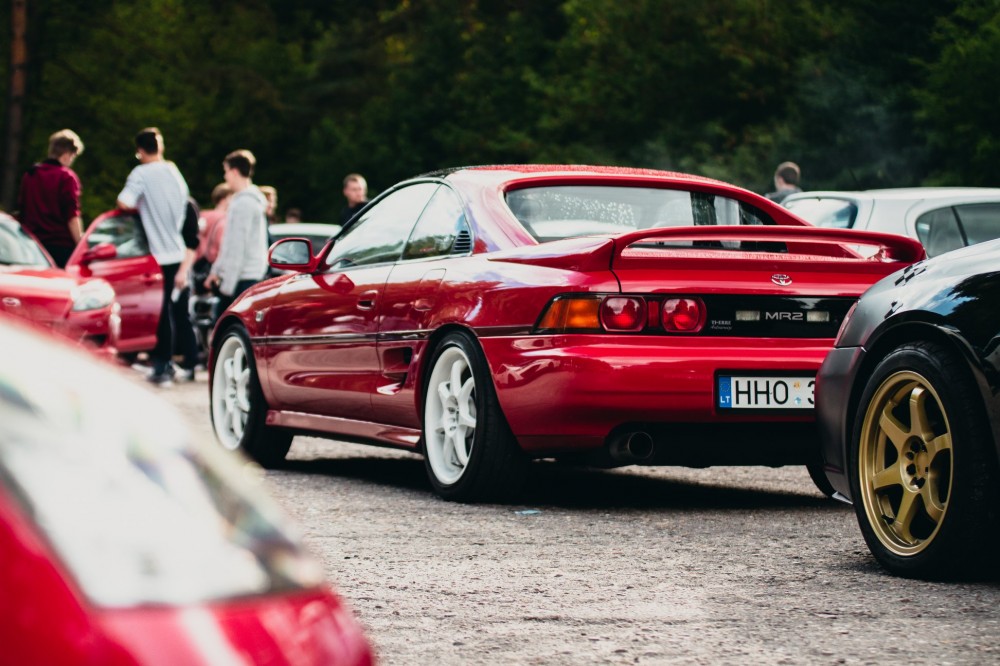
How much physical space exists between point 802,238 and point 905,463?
1.76 metres

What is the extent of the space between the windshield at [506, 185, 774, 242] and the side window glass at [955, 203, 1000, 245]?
3189mm

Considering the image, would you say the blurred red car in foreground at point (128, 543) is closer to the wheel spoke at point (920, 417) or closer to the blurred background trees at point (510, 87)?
the wheel spoke at point (920, 417)

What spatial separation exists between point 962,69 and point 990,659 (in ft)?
88.3

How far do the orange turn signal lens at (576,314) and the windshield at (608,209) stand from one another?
679 millimetres

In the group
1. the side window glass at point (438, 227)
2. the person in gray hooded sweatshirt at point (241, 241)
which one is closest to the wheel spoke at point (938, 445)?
the side window glass at point (438, 227)

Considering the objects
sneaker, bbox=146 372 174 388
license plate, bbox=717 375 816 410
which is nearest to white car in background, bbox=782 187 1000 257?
license plate, bbox=717 375 816 410

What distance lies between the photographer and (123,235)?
51.0 ft

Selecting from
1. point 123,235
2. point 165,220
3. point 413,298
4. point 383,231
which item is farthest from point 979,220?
point 123,235

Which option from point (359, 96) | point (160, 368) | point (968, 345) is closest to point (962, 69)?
point (160, 368)

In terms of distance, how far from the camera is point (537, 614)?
446 centimetres

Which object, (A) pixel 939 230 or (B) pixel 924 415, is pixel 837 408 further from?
(A) pixel 939 230

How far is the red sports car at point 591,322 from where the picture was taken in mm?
6320

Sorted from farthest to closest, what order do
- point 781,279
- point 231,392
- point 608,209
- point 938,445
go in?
1. point 231,392
2. point 608,209
3. point 781,279
4. point 938,445

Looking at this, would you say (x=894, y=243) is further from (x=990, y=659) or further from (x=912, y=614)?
(x=990, y=659)
